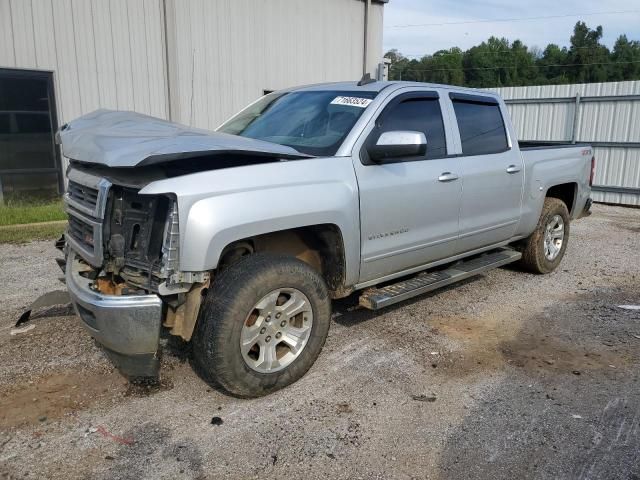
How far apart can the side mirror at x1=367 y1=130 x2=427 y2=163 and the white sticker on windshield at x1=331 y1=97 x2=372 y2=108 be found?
0.42 m

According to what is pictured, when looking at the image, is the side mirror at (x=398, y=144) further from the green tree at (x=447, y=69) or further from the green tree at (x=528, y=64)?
the green tree at (x=447, y=69)

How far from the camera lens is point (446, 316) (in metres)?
5.14

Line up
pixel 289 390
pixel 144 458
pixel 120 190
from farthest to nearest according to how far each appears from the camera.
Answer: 1. pixel 289 390
2. pixel 120 190
3. pixel 144 458

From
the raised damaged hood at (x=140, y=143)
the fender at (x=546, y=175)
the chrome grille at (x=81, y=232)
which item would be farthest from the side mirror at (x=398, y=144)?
the fender at (x=546, y=175)

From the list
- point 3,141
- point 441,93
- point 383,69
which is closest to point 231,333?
point 441,93

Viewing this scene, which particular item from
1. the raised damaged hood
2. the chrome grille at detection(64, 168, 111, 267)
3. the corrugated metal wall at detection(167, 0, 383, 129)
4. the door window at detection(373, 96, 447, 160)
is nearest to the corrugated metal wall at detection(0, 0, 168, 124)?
the corrugated metal wall at detection(167, 0, 383, 129)

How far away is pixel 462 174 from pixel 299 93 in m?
1.59

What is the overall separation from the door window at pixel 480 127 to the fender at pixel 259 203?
166 centimetres

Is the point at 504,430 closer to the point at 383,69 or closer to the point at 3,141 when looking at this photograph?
the point at 3,141

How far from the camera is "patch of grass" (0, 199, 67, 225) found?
349 inches

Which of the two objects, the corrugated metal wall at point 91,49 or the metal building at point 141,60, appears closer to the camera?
the corrugated metal wall at point 91,49

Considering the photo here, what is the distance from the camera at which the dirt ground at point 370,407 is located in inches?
115

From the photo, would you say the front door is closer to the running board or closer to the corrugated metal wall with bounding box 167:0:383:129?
the running board

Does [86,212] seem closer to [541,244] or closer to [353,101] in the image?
[353,101]
